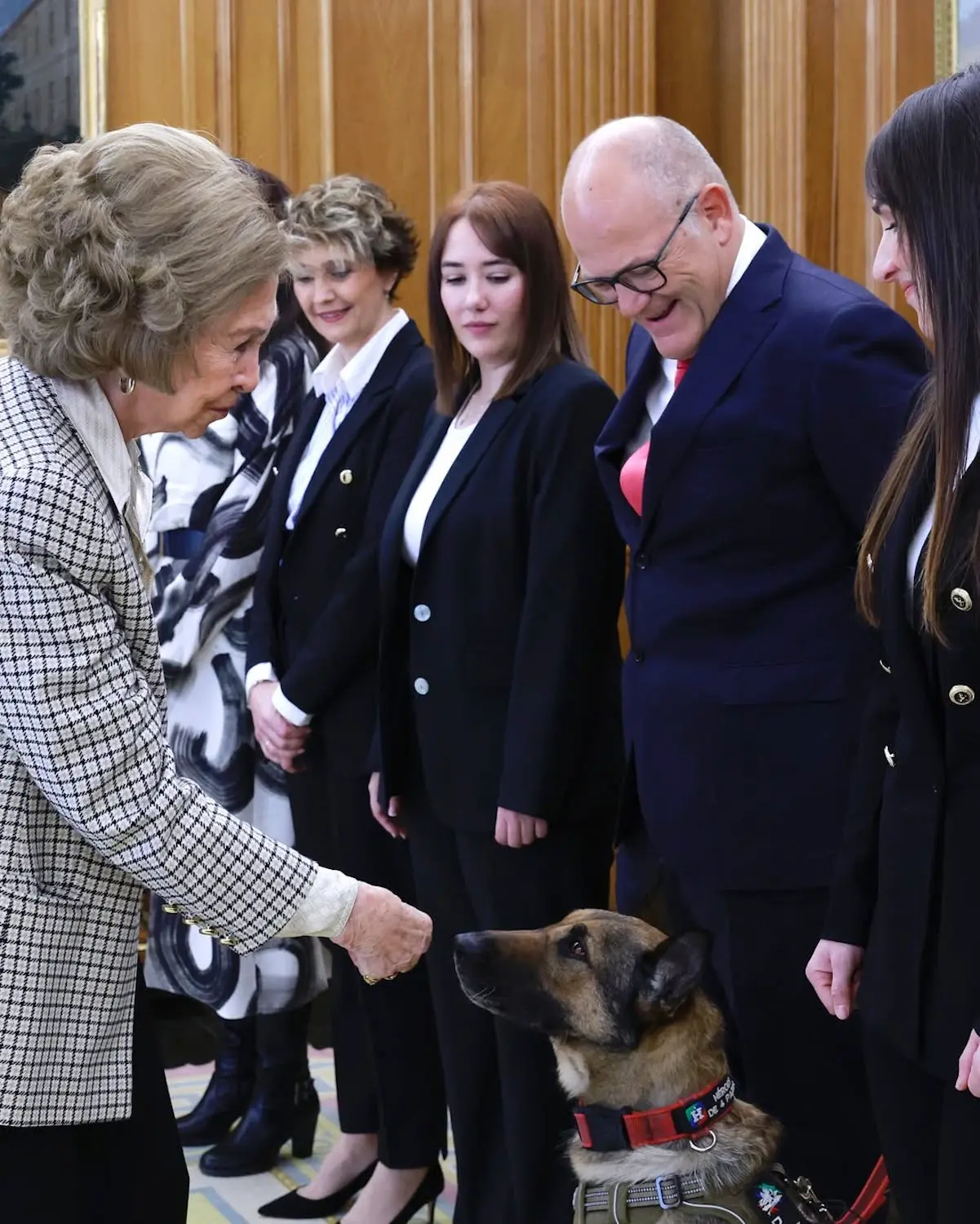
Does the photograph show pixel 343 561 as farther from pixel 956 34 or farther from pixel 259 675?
pixel 956 34

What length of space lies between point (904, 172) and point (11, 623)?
3.38 ft

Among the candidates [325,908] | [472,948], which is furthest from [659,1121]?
[325,908]

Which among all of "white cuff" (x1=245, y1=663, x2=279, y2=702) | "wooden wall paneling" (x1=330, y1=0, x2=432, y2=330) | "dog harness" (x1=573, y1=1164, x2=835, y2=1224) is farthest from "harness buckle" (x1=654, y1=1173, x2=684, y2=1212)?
"wooden wall paneling" (x1=330, y1=0, x2=432, y2=330)

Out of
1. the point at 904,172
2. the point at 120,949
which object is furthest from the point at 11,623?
the point at 904,172

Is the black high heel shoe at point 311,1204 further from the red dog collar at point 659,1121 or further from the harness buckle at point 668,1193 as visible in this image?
the harness buckle at point 668,1193

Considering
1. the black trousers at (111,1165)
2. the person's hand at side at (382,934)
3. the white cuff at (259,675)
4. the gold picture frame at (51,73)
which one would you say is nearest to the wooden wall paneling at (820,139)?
the white cuff at (259,675)

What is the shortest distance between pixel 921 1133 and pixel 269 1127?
2.17 m

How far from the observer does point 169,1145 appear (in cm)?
187

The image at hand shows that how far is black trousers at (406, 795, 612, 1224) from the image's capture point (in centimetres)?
274

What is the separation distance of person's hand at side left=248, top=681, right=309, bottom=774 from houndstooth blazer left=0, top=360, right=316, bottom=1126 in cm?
152

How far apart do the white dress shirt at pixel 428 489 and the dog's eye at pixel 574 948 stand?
2.65 feet

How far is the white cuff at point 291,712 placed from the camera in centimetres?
329

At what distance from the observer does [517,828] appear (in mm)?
2719

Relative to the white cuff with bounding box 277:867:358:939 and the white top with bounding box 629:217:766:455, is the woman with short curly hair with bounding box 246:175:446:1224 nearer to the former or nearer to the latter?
the white top with bounding box 629:217:766:455
